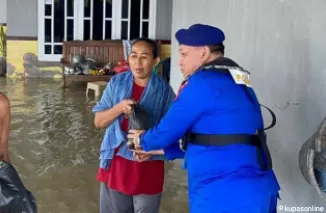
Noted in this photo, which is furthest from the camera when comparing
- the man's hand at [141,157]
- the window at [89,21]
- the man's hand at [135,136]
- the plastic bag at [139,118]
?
the window at [89,21]

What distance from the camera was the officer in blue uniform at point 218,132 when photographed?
2025mm

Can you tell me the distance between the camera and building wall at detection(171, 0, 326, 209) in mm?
2711

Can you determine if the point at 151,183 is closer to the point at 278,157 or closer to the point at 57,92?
the point at 278,157

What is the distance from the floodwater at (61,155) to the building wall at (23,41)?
2.12m

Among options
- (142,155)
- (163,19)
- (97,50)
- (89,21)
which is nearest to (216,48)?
(142,155)

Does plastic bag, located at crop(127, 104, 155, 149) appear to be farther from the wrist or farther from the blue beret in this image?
the blue beret

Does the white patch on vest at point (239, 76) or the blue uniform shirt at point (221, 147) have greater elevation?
the white patch on vest at point (239, 76)

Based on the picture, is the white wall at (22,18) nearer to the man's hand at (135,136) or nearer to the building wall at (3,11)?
the building wall at (3,11)

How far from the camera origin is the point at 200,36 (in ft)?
6.86

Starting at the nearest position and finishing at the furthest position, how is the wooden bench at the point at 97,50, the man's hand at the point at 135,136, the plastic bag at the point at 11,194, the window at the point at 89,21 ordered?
the plastic bag at the point at 11,194 → the man's hand at the point at 135,136 → the wooden bench at the point at 97,50 → the window at the point at 89,21

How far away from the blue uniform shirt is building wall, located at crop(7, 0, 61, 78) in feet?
32.4

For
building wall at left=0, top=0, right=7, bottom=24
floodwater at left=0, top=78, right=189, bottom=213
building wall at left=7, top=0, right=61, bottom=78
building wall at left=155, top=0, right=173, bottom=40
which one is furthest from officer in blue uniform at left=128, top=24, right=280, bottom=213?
building wall at left=0, top=0, right=7, bottom=24

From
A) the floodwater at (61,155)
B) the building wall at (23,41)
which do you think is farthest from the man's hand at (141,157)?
the building wall at (23,41)

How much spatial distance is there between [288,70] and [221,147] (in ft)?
3.97
